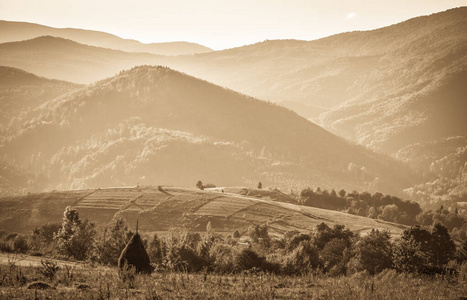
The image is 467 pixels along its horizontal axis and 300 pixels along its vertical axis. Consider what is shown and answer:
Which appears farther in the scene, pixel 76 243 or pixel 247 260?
pixel 76 243

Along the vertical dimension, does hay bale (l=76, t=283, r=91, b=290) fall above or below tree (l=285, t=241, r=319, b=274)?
above

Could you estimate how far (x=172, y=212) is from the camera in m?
155

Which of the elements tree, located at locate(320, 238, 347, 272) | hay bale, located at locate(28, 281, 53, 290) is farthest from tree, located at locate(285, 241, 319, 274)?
hay bale, located at locate(28, 281, 53, 290)

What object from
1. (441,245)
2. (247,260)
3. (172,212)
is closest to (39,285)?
(247,260)

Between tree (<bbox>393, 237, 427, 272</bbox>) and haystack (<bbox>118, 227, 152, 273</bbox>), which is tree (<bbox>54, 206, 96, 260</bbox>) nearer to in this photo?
haystack (<bbox>118, 227, 152, 273</bbox>)

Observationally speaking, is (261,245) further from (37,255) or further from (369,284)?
(369,284)

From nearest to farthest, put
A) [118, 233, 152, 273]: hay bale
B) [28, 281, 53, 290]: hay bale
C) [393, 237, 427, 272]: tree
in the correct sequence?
[28, 281, 53, 290]: hay bale → [118, 233, 152, 273]: hay bale → [393, 237, 427, 272]: tree

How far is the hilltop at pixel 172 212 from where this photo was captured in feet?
480

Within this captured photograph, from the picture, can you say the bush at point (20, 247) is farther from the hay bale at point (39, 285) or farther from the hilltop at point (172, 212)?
the hilltop at point (172, 212)

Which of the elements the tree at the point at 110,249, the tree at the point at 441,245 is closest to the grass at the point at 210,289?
the tree at the point at 110,249

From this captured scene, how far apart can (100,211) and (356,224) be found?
81616mm

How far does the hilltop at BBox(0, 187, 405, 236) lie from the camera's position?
14625 centimetres

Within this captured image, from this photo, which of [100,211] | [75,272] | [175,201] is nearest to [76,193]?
[100,211]

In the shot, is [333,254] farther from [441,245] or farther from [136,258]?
[136,258]
